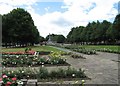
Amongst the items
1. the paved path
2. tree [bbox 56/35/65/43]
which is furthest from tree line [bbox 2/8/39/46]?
tree [bbox 56/35/65/43]

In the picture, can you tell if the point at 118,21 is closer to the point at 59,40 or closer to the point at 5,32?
the point at 5,32

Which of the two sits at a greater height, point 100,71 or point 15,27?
point 15,27

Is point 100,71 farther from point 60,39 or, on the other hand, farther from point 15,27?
point 60,39

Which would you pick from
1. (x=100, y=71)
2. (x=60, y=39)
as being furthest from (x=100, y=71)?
(x=60, y=39)

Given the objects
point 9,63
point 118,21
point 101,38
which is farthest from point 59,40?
point 9,63

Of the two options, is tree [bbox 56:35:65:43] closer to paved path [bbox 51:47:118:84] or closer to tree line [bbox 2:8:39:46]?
tree line [bbox 2:8:39:46]

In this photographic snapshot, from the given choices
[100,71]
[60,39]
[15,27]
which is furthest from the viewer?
[60,39]

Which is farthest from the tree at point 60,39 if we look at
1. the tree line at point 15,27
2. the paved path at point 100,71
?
the paved path at point 100,71

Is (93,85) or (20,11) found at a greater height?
(20,11)

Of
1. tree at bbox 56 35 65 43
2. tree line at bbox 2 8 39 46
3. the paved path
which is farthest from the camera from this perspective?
tree at bbox 56 35 65 43

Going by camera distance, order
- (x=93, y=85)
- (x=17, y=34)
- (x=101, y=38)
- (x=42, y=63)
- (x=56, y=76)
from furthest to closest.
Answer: (x=101, y=38)
(x=17, y=34)
(x=42, y=63)
(x=56, y=76)
(x=93, y=85)

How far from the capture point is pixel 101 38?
96.6 meters

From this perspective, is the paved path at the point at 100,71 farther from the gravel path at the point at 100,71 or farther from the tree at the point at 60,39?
the tree at the point at 60,39

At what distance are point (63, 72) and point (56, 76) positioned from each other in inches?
14.7
